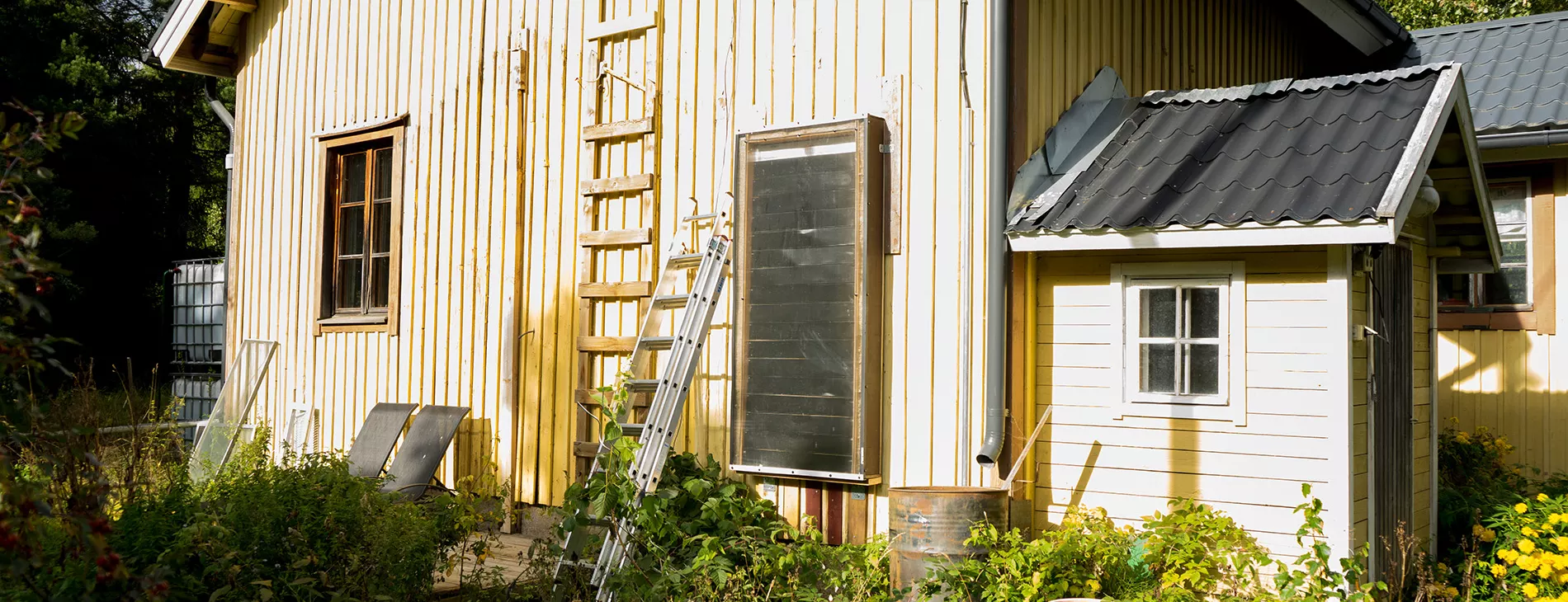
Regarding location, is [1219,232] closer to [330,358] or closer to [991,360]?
[991,360]

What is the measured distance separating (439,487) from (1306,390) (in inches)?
214

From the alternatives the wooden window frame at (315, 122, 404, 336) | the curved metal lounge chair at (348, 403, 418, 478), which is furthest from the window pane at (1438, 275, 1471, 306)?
the wooden window frame at (315, 122, 404, 336)

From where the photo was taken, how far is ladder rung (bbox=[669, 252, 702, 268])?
675 cm

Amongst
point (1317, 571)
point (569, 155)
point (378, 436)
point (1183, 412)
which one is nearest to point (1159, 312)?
point (1183, 412)

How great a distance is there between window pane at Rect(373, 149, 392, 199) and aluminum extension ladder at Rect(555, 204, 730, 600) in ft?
9.94

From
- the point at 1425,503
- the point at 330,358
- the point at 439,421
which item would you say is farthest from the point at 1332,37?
the point at 330,358

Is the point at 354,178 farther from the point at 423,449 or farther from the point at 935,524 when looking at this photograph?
the point at 935,524

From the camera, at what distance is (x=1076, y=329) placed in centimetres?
606

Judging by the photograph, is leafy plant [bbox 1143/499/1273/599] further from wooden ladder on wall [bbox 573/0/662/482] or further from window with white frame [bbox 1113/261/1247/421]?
wooden ladder on wall [bbox 573/0/662/482]

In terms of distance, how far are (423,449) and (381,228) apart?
6.33ft

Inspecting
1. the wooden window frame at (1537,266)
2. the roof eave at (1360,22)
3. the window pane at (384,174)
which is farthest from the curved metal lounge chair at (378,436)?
the wooden window frame at (1537,266)

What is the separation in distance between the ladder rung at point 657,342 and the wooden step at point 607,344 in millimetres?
484

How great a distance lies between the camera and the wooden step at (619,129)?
7.31 meters

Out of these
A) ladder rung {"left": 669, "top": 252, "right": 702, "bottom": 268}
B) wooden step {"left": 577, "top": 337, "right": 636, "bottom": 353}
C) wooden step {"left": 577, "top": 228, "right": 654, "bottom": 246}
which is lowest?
wooden step {"left": 577, "top": 337, "right": 636, "bottom": 353}
